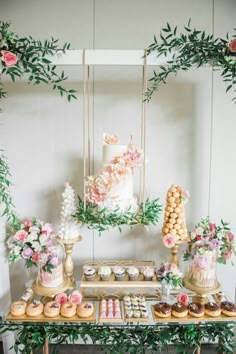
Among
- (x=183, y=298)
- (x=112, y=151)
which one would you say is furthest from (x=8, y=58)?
(x=183, y=298)

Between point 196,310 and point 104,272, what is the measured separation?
0.54 metres

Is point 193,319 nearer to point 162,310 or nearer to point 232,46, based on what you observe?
point 162,310

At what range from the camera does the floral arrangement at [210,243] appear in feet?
5.33

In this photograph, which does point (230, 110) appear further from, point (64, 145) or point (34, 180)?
point (34, 180)

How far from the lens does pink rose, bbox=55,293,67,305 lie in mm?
1595

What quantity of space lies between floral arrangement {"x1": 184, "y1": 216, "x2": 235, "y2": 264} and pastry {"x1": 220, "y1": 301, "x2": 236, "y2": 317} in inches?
8.4

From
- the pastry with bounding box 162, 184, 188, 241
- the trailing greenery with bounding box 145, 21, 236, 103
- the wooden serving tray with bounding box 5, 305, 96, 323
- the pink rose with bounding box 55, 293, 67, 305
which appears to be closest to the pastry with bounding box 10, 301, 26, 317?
the wooden serving tray with bounding box 5, 305, 96, 323

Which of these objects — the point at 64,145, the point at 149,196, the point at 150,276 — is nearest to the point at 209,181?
the point at 149,196

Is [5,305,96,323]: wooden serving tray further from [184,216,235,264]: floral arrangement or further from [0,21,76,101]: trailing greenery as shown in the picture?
[0,21,76,101]: trailing greenery

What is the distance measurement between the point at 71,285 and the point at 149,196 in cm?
74

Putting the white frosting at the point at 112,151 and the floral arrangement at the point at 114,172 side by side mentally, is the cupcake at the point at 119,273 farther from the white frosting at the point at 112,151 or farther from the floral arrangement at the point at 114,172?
the white frosting at the point at 112,151

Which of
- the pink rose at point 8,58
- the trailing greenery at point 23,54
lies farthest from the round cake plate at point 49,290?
the pink rose at point 8,58

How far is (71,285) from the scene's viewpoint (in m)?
1.73

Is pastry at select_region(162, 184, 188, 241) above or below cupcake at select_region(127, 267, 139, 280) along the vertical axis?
above
